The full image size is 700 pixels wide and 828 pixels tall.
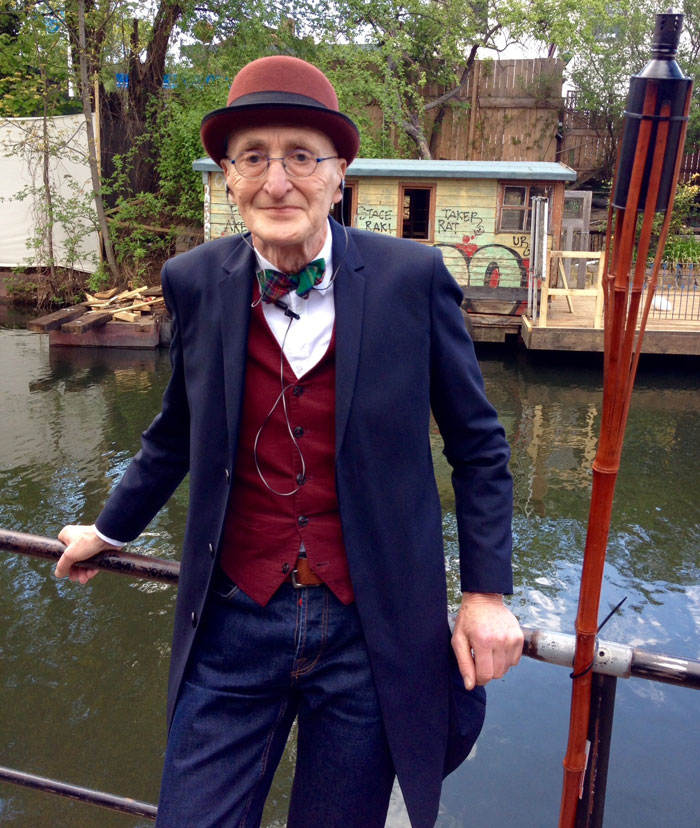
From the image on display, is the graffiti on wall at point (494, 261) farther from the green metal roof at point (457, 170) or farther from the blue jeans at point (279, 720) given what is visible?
the blue jeans at point (279, 720)

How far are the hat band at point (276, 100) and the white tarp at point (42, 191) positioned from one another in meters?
16.1

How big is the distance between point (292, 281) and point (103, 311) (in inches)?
536

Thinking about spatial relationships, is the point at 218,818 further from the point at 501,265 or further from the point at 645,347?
the point at 501,265

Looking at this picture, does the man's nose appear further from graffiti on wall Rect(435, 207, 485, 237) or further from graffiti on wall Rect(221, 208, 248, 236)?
graffiti on wall Rect(221, 208, 248, 236)

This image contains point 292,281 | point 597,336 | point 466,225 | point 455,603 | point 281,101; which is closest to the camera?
point 281,101

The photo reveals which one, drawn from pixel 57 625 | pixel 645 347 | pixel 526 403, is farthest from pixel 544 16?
pixel 57 625

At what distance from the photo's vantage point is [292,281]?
5.18 ft

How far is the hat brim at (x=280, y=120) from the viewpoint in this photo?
4.90 ft

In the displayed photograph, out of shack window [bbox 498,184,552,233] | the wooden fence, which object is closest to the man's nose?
shack window [bbox 498,184,552,233]

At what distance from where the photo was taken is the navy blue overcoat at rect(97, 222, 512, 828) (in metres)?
1.52

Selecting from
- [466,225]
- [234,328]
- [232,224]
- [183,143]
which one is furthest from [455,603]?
[183,143]

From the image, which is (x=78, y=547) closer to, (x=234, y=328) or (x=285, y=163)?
(x=234, y=328)

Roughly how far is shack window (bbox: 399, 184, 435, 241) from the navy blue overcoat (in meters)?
A: 13.1

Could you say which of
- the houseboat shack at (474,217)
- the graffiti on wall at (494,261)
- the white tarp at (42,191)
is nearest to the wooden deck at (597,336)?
the houseboat shack at (474,217)
